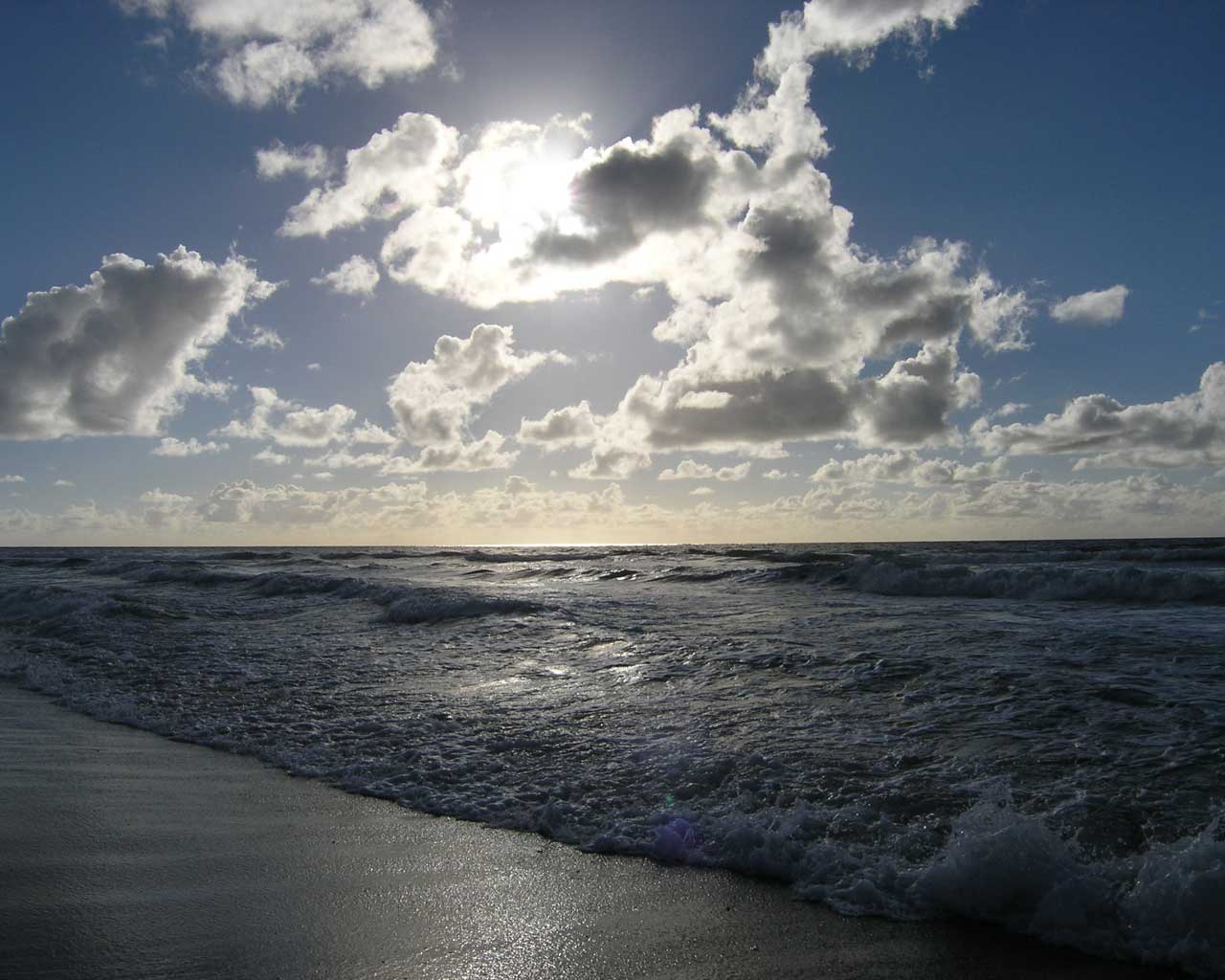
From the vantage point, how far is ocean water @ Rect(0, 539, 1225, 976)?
442 centimetres

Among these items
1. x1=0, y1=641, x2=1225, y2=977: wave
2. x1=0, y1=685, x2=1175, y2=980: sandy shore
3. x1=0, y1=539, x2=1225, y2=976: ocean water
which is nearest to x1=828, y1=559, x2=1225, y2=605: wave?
x1=0, y1=539, x2=1225, y2=976: ocean water

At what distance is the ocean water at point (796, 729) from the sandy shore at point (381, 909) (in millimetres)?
319

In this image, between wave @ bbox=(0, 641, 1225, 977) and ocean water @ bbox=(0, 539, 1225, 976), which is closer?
wave @ bbox=(0, 641, 1225, 977)

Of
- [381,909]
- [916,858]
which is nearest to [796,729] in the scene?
[916,858]

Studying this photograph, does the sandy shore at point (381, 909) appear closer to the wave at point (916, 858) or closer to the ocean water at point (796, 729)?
the wave at point (916, 858)

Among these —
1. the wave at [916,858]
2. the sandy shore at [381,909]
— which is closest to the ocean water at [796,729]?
the wave at [916,858]

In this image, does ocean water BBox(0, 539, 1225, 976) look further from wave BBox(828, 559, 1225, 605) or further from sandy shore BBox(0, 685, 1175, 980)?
wave BBox(828, 559, 1225, 605)

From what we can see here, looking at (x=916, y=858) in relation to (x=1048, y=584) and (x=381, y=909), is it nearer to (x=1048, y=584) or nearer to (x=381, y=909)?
(x=381, y=909)

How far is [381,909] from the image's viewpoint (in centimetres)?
427

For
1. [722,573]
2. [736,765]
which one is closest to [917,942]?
[736,765]

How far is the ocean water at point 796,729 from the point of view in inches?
174

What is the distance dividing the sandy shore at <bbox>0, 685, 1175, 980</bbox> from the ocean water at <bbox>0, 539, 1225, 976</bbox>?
319mm

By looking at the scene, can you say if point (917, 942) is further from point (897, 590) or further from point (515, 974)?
point (897, 590)

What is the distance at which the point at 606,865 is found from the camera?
4973 mm
